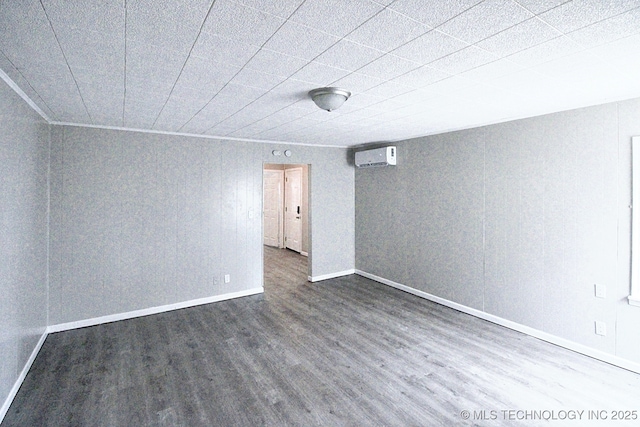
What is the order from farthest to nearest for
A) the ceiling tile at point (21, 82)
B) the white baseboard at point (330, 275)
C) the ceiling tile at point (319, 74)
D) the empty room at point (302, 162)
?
1. the white baseboard at point (330, 275)
2. the ceiling tile at point (319, 74)
3. the ceiling tile at point (21, 82)
4. the empty room at point (302, 162)

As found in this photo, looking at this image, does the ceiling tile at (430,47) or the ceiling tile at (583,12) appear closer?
the ceiling tile at (583,12)

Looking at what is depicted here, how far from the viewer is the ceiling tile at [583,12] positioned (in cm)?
138

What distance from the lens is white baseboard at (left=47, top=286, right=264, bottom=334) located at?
374cm

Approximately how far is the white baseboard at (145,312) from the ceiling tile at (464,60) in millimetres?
4121

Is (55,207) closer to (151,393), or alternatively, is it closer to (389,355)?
(151,393)

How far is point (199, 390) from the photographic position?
260 cm

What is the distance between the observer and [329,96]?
2514 mm

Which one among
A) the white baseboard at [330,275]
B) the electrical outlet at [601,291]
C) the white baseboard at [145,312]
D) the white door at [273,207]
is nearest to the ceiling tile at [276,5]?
the electrical outlet at [601,291]

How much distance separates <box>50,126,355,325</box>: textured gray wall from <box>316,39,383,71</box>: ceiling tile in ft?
10.2

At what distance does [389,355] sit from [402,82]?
2.51 m

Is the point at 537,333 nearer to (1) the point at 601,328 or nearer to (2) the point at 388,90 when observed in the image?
(1) the point at 601,328

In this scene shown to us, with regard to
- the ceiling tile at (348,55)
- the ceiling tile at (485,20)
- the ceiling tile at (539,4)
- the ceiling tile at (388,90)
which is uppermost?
the ceiling tile at (388,90)

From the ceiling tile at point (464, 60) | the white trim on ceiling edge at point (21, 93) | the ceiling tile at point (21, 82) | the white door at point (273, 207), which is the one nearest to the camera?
the ceiling tile at point (464, 60)

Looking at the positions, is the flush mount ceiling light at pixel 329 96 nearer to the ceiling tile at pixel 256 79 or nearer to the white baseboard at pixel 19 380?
the ceiling tile at pixel 256 79
